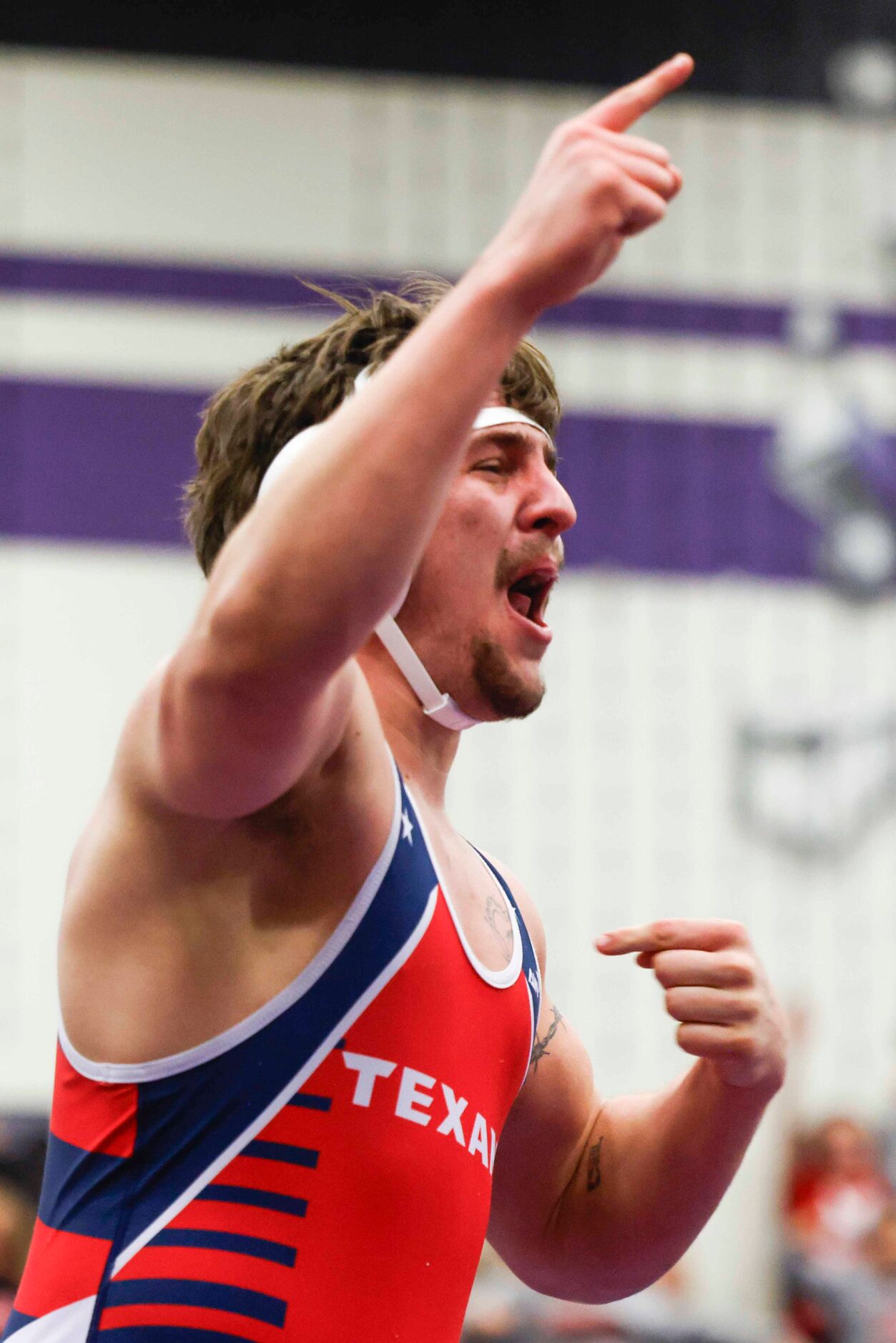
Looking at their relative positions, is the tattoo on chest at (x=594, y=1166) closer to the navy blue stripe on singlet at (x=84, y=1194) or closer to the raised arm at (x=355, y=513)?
the navy blue stripe on singlet at (x=84, y=1194)

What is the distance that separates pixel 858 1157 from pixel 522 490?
186 inches

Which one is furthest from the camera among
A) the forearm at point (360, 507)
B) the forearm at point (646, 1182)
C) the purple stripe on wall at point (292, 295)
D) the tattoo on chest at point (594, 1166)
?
the purple stripe on wall at point (292, 295)

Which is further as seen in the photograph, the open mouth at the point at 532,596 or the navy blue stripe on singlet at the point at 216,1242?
the open mouth at the point at 532,596

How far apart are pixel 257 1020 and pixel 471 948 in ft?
0.88

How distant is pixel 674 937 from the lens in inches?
65.3

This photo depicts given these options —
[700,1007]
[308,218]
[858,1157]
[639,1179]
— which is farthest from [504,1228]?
[308,218]

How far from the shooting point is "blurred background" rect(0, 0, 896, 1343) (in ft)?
20.1

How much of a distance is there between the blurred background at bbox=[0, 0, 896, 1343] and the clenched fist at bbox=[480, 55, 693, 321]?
16.3 ft

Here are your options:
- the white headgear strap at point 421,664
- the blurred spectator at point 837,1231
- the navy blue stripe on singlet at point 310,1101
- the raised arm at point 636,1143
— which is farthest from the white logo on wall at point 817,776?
the navy blue stripe on singlet at point 310,1101

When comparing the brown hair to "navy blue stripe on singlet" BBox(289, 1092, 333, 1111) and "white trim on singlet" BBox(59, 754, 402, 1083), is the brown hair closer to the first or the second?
"white trim on singlet" BBox(59, 754, 402, 1083)

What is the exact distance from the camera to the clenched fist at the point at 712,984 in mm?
1649

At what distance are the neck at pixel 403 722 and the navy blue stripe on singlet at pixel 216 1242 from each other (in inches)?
18.7

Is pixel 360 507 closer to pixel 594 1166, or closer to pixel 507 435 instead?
pixel 507 435

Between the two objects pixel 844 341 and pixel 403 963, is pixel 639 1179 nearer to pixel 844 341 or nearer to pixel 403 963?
pixel 403 963
